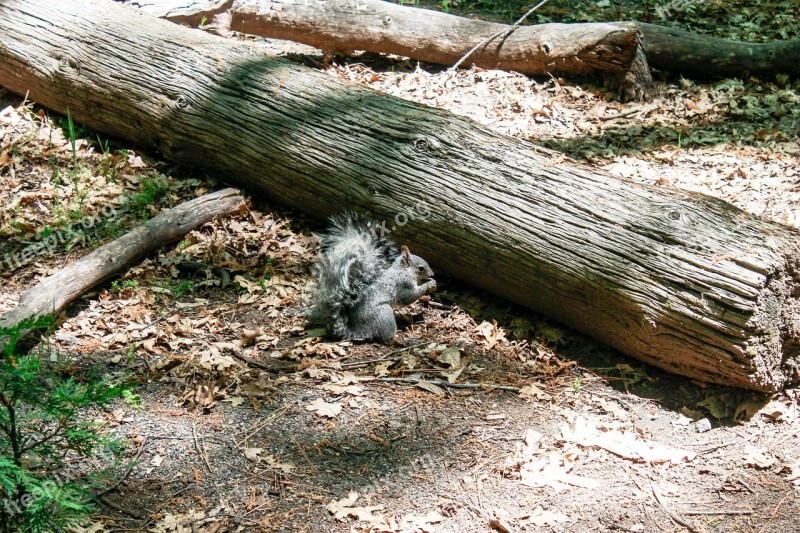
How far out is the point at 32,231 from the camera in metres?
6.43

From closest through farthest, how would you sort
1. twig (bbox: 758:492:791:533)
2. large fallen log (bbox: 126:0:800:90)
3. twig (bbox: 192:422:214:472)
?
twig (bbox: 758:492:791:533)
twig (bbox: 192:422:214:472)
large fallen log (bbox: 126:0:800:90)

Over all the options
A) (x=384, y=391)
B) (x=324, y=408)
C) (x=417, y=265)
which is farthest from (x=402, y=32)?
(x=324, y=408)

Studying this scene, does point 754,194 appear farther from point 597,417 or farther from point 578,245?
point 597,417

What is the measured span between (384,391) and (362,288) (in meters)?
0.81

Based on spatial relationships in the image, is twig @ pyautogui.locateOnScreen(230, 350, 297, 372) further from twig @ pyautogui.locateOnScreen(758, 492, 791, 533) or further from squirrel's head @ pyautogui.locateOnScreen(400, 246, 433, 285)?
twig @ pyautogui.locateOnScreen(758, 492, 791, 533)

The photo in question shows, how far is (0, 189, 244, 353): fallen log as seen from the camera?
521 cm

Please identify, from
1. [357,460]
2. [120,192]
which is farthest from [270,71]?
[357,460]

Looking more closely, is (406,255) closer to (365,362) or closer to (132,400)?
(365,362)

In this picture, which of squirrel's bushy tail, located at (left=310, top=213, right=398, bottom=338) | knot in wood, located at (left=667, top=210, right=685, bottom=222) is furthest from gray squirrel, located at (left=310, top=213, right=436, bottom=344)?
knot in wood, located at (left=667, top=210, right=685, bottom=222)

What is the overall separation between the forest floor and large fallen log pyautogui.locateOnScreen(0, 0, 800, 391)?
0.31 m

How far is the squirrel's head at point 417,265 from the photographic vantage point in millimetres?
5406

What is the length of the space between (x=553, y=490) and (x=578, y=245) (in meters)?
1.69

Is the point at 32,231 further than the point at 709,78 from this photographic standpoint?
No

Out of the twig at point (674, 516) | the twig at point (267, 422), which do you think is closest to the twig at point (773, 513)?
the twig at point (674, 516)
